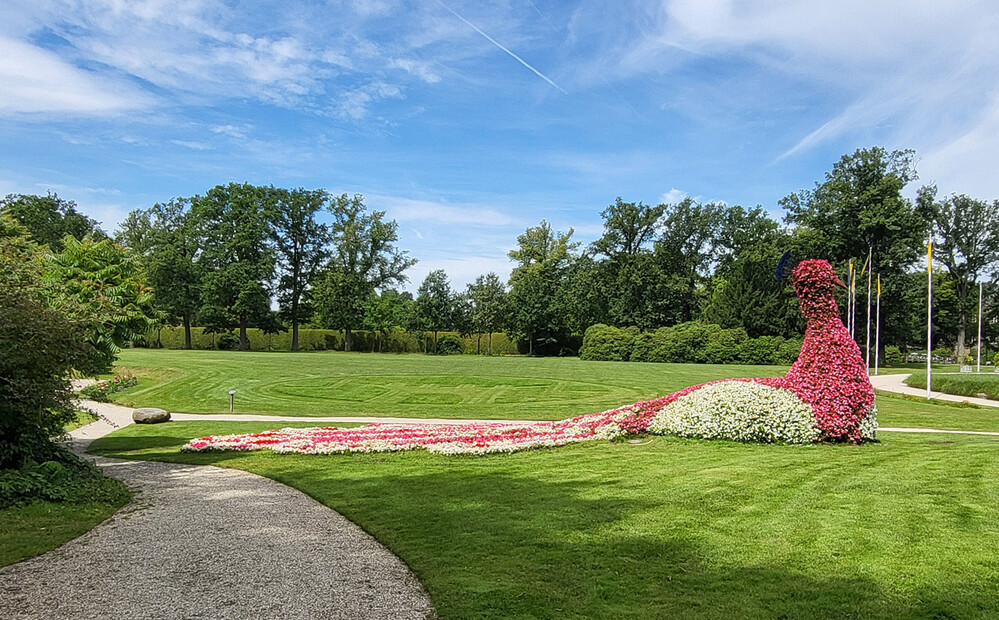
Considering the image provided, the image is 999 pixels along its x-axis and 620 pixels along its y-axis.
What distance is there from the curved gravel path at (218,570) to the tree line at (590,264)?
47853 millimetres

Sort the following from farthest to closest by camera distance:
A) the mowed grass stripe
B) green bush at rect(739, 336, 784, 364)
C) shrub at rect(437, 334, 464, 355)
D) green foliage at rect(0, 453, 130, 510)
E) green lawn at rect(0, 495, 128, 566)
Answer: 1. shrub at rect(437, 334, 464, 355)
2. green bush at rect(739, 336, 784, 364)
3. the mowed grass stripe
4. green foliage at rect(0, 453, 130, 510)
5. green lawn at rect(0, 495, 128, 566)

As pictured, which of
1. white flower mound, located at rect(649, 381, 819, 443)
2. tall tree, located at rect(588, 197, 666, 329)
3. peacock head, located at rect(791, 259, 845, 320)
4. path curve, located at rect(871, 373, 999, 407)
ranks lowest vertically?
path curve, located at rect(871, 373, 999, 407)

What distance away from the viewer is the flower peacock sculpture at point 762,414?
1139 cm

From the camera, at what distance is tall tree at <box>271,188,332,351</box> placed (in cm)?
5869

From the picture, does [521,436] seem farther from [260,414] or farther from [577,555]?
[260,414]

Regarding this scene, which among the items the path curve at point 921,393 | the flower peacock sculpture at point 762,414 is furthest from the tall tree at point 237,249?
the path curve at point 921,393

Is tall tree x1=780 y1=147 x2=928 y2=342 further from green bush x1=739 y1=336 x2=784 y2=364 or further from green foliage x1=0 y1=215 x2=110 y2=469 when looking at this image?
green foliage x1=0 y1=215 x2=110 y2=469

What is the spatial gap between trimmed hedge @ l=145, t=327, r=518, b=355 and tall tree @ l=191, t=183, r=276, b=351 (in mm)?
2487

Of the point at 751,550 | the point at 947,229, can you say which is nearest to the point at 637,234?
the point at 947,229

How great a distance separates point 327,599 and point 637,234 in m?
61.0

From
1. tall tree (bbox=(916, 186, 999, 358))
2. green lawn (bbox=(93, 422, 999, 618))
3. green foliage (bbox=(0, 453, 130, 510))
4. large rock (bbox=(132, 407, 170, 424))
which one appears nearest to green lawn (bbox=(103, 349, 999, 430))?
large rock (bbox=(132, 407, 170, 424))

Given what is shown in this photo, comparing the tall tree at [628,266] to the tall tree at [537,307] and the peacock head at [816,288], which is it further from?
the peacock head at [816,288]

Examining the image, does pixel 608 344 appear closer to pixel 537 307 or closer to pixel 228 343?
pixel 537 307

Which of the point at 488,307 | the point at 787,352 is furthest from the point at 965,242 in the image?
the point at 488,307
